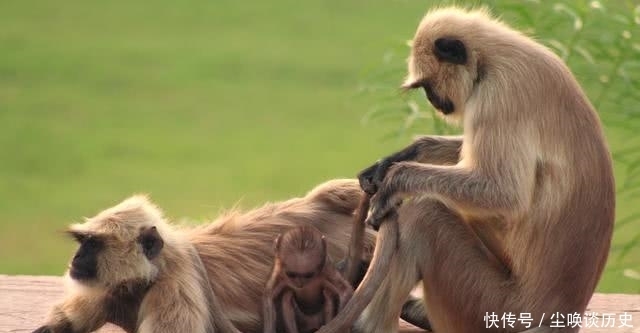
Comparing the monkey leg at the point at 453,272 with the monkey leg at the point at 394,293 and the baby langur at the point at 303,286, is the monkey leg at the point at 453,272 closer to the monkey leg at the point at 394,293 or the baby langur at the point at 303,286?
the monkey leg at the point at 394,293

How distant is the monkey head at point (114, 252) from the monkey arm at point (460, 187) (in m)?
0.74

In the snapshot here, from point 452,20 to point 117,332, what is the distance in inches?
64.6

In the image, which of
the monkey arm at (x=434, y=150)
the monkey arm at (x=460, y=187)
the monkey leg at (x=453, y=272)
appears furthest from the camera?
the monkey arm at (x=434, y=150)

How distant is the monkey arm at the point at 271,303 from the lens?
206 inches

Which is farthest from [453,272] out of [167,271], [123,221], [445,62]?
[123,221]

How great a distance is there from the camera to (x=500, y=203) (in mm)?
5016

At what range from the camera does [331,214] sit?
5.70 metres

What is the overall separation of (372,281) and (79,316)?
1017 mm

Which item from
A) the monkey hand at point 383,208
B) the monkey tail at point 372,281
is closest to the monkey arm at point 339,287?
the monkey tail at point 372,281

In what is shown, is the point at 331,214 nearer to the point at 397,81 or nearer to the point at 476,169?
the point at 476,169

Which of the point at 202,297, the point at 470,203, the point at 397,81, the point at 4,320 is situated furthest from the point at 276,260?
the point at 397,81

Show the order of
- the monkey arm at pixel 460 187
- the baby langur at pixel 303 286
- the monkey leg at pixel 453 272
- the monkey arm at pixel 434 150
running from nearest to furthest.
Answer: the monkey arm at pixel 460 187 → the monkey leg at pixel 453 272 → the baby langur at pixel 303 286 → the monkey arm at pixel 434 150

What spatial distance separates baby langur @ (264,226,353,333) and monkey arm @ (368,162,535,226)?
0.77 feet

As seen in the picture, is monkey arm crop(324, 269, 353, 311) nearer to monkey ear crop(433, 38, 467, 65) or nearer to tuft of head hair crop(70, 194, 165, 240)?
tuft of head hair crop(70, 194, 165, 240)
